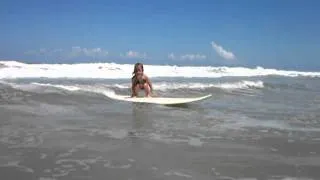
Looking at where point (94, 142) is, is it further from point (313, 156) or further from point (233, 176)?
point (313, 156)

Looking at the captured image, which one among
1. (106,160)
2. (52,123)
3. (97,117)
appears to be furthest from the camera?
(97,117)

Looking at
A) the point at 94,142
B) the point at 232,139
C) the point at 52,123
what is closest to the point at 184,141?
the point at 232,139

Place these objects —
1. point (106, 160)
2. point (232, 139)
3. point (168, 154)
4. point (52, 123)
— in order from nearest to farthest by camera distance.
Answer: point (106, 160) < point (168, 154) < point (232, 139) < point (52, 123)

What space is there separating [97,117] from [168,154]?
3.67 metres

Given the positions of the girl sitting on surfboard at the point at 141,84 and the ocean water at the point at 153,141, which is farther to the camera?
the girl sitting on surfboard at the point at 141,84

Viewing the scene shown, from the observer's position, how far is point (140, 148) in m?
6.40

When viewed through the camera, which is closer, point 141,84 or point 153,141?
point 153,141

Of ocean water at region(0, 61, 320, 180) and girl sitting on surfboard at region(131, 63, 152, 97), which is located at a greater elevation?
girl sitting on surfboard at region(131, 63, 152, 97)

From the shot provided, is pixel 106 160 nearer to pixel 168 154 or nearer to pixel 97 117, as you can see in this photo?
pixel 168 154

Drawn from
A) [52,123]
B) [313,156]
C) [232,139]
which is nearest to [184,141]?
[232,139]

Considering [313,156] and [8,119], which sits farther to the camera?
[8,119]

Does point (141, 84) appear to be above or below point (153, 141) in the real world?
above

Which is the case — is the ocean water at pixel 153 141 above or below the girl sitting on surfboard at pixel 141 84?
below

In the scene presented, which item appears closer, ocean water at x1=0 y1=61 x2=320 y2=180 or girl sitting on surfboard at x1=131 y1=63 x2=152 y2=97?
ocean water at x1=0 y1=61 x2=320 y2=180
